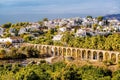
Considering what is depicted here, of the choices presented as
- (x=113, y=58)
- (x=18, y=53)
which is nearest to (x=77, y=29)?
(x=18, y=53)

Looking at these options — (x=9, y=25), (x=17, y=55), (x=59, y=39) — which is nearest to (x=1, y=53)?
(x=17, y=55)

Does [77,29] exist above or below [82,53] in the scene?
below

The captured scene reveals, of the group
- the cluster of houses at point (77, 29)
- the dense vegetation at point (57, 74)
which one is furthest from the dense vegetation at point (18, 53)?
the cluster of houses at point (77, 29)

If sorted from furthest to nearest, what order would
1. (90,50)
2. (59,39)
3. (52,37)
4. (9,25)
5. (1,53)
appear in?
Answer: (9,25)
(52,37)
(59,39)
(90,50)
(1,53)

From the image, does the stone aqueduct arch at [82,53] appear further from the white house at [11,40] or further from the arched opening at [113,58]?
the white house at [11,40]

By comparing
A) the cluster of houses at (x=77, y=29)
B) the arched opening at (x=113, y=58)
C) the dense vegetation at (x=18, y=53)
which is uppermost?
the dense vegetation at (x=18, y=53)

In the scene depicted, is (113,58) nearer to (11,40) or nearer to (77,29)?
(11,40)

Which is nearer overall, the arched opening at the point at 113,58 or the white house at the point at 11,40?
the arched opening at the point at 113,58

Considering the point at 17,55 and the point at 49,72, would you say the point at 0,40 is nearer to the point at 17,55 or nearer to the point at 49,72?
the point at 17,55

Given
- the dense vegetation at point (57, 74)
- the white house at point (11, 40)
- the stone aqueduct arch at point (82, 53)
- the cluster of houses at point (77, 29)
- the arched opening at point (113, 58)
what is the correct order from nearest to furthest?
the dense vegetation at point (57, 74) < the arched opening at point (113, 58) < the stone aqueduct arch at point (82, 53) < the white house at point (11, 40) < the cluster of houses at point (77, 29)
